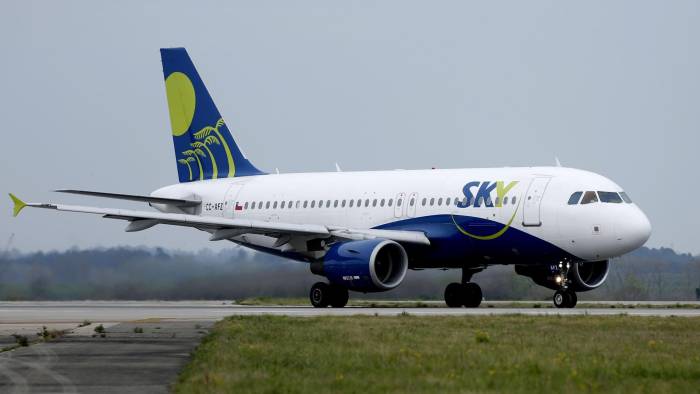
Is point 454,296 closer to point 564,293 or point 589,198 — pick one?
point 564,293

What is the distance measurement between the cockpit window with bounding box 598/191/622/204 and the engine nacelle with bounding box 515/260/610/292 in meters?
2.27

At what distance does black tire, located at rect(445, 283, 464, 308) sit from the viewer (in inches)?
1432

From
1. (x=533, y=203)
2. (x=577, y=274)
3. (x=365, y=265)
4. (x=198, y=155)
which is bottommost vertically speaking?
(x=577, y=274)

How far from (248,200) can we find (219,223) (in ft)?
18.5

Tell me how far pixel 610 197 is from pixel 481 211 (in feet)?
10.8

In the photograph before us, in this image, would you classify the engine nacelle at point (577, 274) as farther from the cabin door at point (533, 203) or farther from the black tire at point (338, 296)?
the black tire at point (338, 296)

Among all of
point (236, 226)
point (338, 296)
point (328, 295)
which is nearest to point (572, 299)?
point (338, 296)

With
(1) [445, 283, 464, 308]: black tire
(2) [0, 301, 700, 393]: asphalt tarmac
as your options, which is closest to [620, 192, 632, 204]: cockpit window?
(1) [445, 283, 464, 308]: black tire

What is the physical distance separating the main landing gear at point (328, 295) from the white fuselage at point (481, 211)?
2349 mm

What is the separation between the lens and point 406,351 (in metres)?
16.8

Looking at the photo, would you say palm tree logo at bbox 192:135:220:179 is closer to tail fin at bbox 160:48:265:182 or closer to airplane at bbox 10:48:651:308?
tail fin at bbox 160:48:265:182

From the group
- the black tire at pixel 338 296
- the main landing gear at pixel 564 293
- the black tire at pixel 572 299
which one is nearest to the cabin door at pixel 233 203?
the black tire at pixel 338 296

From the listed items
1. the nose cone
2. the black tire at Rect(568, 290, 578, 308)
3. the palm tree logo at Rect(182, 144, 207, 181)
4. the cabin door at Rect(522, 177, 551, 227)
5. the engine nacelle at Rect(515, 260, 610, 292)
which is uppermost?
the palm tree logo at Rect(182, 144, 207, 181)

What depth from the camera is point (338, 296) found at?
35000mm
